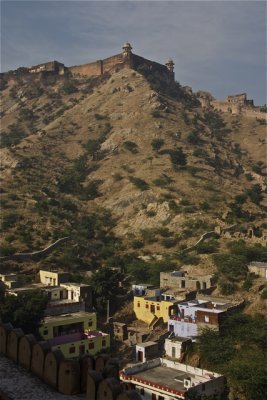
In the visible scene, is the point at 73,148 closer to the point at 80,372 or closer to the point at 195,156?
the point at 195,156

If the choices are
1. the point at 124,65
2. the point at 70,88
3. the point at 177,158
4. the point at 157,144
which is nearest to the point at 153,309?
the point at 177,158

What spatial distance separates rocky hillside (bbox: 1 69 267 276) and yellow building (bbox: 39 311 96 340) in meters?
12.2

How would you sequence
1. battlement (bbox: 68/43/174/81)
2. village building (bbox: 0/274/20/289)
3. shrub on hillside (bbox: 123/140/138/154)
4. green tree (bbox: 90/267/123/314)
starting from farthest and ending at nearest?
battlement (bbox: 68/43/174/81) < shrub on hillside (bbox: 123/140/138/154) < green tree (bbox: 90/267/123/314) < village building (bbox: 0/274/20/289)

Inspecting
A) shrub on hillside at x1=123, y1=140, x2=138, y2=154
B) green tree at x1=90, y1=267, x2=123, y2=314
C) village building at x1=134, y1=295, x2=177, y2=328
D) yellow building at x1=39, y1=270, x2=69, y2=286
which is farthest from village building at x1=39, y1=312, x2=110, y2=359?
shrub on hillside at x1=123, y1=140, x2=138, y2=154

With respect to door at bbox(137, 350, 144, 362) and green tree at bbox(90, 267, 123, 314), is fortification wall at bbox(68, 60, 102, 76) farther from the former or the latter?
door at bbox(137, 350, 144, 362)

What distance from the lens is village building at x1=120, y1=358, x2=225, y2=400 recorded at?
2142 cm

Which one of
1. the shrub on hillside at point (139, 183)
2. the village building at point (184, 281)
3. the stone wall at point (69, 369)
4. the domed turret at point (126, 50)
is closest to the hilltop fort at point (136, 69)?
the domed turret at point (126, 50)

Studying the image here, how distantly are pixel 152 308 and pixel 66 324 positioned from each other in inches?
258

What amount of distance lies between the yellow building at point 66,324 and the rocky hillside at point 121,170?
1217 cm

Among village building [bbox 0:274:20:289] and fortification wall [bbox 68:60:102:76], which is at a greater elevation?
fortification wall [bbox 68:60:102:76]

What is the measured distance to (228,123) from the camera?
9606 centimetres

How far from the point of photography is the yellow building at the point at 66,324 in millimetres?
28156

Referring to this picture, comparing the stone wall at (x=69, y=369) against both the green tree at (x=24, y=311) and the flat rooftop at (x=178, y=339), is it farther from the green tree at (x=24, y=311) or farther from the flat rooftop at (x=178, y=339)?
the flat rooftop at (x=178, y=339)

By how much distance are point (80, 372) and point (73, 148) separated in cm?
6492
